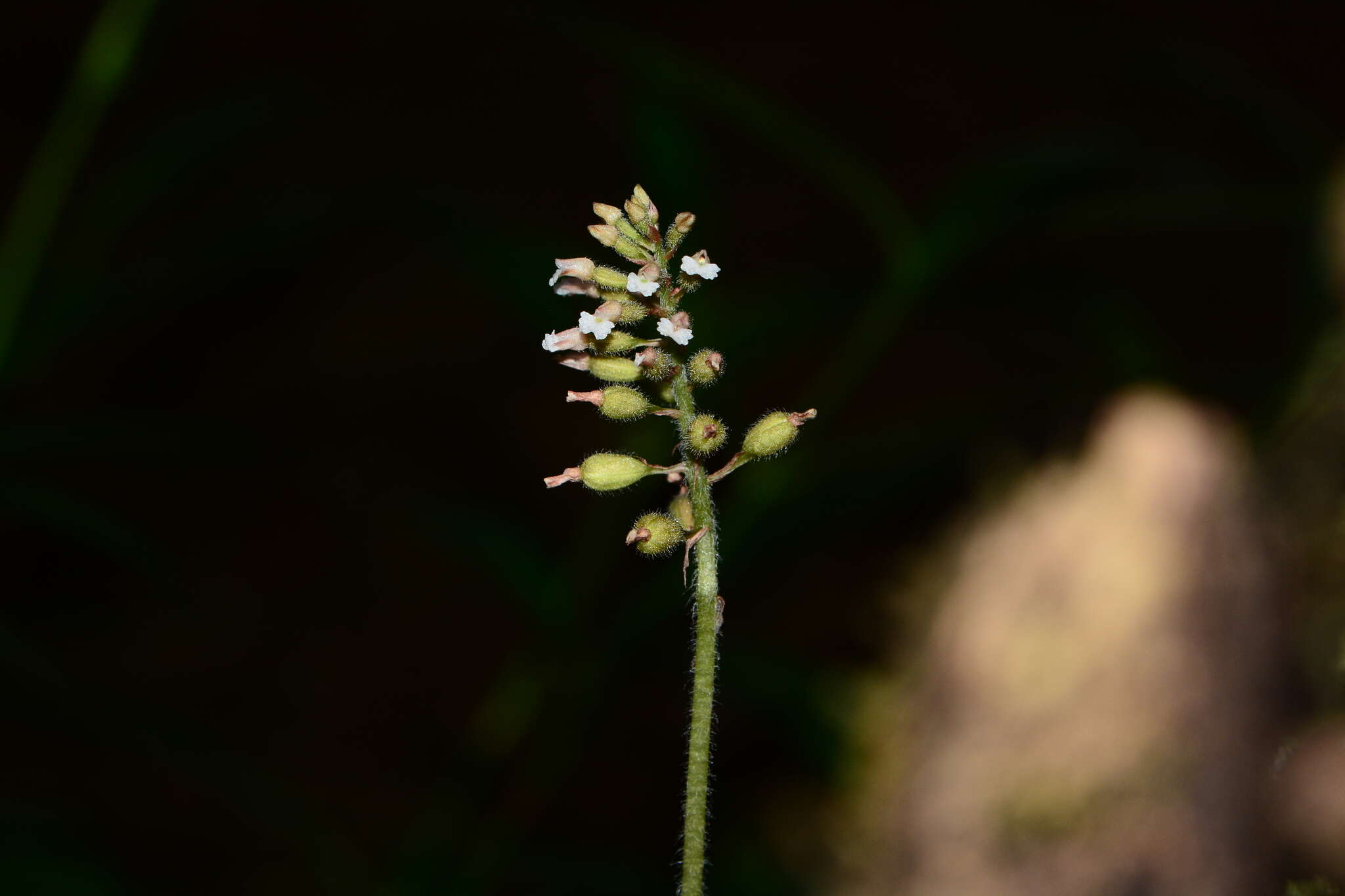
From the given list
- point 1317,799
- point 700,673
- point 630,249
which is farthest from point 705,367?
point 1317,799

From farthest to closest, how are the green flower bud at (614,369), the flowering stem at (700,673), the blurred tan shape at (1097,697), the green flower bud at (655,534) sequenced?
the blurred tan shape at (1097,697) → the green flower bud at (614,369) → the green flower bud at (655,534) → the flowering stem at (700,673)

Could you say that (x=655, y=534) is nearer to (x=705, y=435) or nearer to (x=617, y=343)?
(x=705, y=435)

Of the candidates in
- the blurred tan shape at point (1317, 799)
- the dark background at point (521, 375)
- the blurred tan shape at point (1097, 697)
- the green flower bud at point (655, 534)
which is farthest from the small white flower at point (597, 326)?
the blurred tan shape at point (1097, 697)

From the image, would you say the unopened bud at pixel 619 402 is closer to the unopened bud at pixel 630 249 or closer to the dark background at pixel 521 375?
the unopened bud at pixel 630 249

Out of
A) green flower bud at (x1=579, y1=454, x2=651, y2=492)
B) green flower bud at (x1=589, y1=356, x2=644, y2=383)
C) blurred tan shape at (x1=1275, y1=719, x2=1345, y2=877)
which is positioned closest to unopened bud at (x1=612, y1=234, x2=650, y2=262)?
green flower bud at (x1=589, y1=356, x2=644, y2=383)

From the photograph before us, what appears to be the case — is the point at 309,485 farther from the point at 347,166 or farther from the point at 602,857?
the point at 602,857

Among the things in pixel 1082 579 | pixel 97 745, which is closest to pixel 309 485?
pixel 97 745
